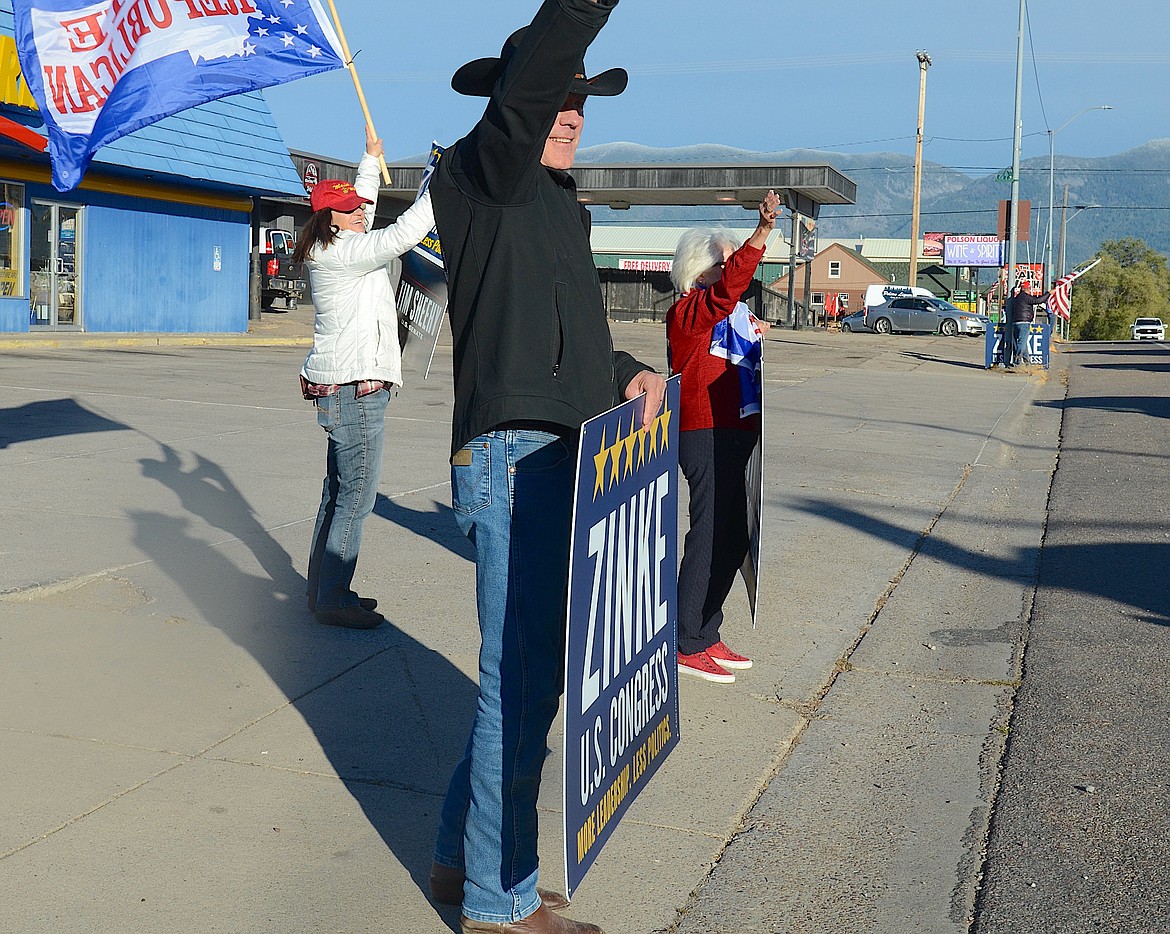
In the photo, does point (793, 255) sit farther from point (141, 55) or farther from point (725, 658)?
point (725, 658)

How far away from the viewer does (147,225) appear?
25266 millimetres

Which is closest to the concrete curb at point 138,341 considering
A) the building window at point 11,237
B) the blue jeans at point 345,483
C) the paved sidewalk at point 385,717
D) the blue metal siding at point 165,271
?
the blue metal siding at point 165,271

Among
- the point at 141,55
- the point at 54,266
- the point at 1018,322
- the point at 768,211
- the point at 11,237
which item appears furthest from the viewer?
the point at 1018,322

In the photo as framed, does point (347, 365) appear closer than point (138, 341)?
Yes

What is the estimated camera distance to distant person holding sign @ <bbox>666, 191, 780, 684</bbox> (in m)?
4.90

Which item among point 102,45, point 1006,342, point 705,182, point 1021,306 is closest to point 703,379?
point 102,45

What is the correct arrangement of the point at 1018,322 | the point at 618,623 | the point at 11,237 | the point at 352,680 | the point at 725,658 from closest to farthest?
the point at 618,623
the point at 352,680
the point at 725,658
the point at 11,237
the point at 1018,322

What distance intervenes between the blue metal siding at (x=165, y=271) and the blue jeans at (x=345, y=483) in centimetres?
2041

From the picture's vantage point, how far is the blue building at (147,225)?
72.8ft

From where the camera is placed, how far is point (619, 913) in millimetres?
3182

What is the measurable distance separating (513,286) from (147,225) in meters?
24.5

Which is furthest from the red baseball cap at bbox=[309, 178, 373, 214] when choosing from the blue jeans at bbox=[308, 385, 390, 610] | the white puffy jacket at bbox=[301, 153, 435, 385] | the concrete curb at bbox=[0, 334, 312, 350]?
the concrete curb at bbox=[0, 334, 312, 350]

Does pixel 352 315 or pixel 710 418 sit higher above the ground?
pixel 352 315

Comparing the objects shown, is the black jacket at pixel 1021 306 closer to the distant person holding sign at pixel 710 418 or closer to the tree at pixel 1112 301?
the distant person holding sign at pixel 710 418
